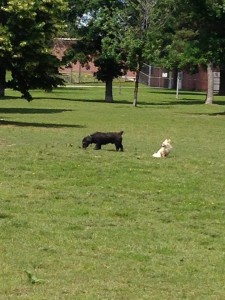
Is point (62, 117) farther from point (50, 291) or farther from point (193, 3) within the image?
point (50, 291)

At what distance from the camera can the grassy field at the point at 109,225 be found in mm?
7785

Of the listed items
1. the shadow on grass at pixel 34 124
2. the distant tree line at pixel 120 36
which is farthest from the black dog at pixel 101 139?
the shadow on grass at pixel 34 124

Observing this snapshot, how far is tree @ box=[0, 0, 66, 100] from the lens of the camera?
91.6 ft

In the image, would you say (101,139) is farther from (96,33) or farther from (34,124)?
(96,33)

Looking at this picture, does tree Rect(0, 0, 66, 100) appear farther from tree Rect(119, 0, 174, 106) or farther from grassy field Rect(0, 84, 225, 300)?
tree Rect(119, 0, 174, 106)

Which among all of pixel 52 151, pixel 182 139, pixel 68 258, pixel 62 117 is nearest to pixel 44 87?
pixel 62 117

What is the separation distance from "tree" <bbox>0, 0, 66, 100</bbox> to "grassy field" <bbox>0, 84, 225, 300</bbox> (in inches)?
355

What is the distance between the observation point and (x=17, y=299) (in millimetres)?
7113

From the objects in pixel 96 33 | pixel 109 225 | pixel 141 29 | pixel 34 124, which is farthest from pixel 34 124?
pixel 96 33

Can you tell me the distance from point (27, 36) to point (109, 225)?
18925mm

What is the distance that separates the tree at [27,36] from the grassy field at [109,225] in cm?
902

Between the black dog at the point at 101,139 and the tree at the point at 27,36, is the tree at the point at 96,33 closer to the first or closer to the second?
the tree at the point at 27,36

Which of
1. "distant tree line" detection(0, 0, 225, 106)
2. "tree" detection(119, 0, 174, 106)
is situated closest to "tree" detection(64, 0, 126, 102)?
"distant tree line" detection(0, 0, 225, 106)

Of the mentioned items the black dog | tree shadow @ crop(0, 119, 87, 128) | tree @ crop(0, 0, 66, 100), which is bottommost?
tree shadow @ crop(0, 119, 87, 128)
